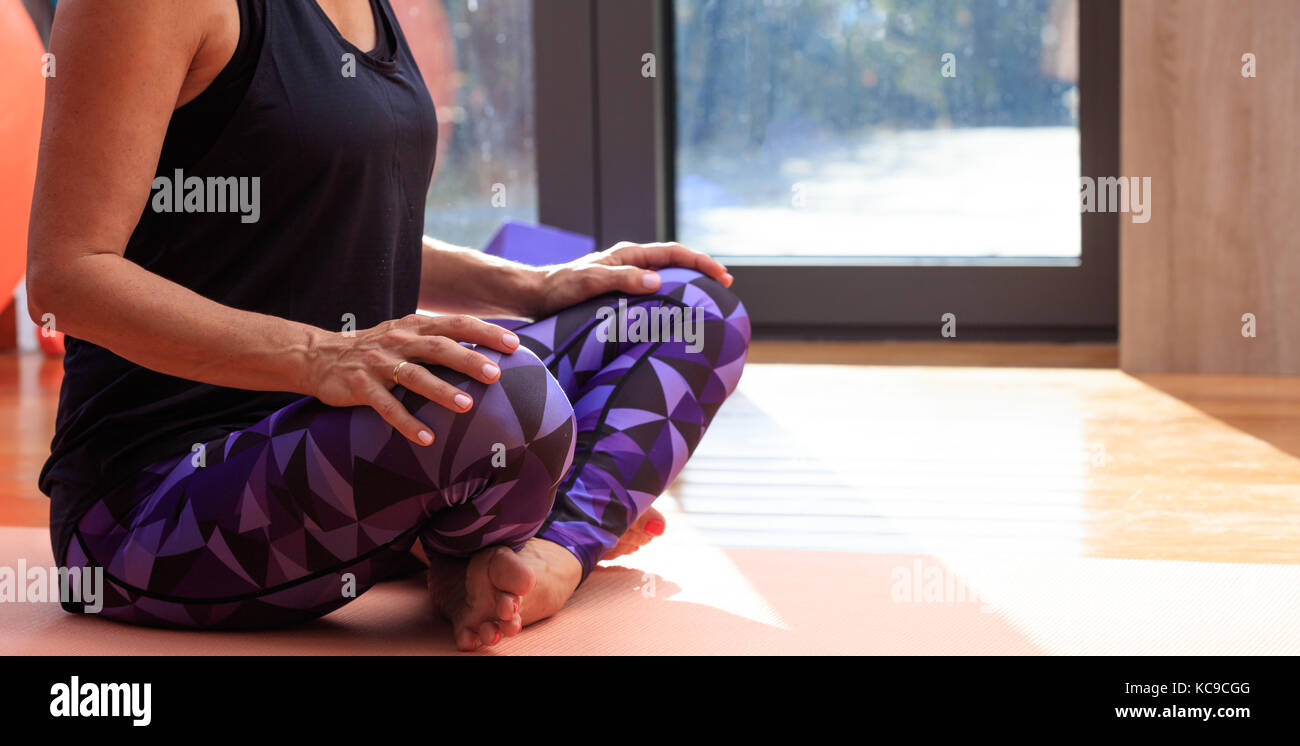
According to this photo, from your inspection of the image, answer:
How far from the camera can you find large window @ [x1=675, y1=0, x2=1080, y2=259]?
2.88 meters

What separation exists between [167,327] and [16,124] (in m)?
1.69

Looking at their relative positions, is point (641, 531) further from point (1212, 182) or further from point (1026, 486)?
point (1212, 182)

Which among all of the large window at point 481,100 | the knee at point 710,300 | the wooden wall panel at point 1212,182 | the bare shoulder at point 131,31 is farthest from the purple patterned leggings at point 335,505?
the large window at point 481,100

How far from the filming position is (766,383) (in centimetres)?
254

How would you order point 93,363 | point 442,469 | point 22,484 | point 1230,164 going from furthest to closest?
point 1230,164 → point 22,484 → point 93,363 → point 442,469

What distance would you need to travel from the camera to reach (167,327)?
100 centimetres

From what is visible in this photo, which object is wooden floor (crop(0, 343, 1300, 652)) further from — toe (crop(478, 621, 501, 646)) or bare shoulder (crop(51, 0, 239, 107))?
bare shoulder (crop(51, 0, 239, 107))

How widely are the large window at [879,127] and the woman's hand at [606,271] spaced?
5.43 feet

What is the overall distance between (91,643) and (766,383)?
1556 millimetres

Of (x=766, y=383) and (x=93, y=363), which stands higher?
(x=93, y=363)

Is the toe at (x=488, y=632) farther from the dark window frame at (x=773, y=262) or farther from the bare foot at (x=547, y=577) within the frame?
the dark window frame at (x=773, y=262)

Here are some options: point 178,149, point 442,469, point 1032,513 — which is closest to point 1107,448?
point 1032,513

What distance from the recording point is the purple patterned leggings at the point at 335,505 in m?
1.03
